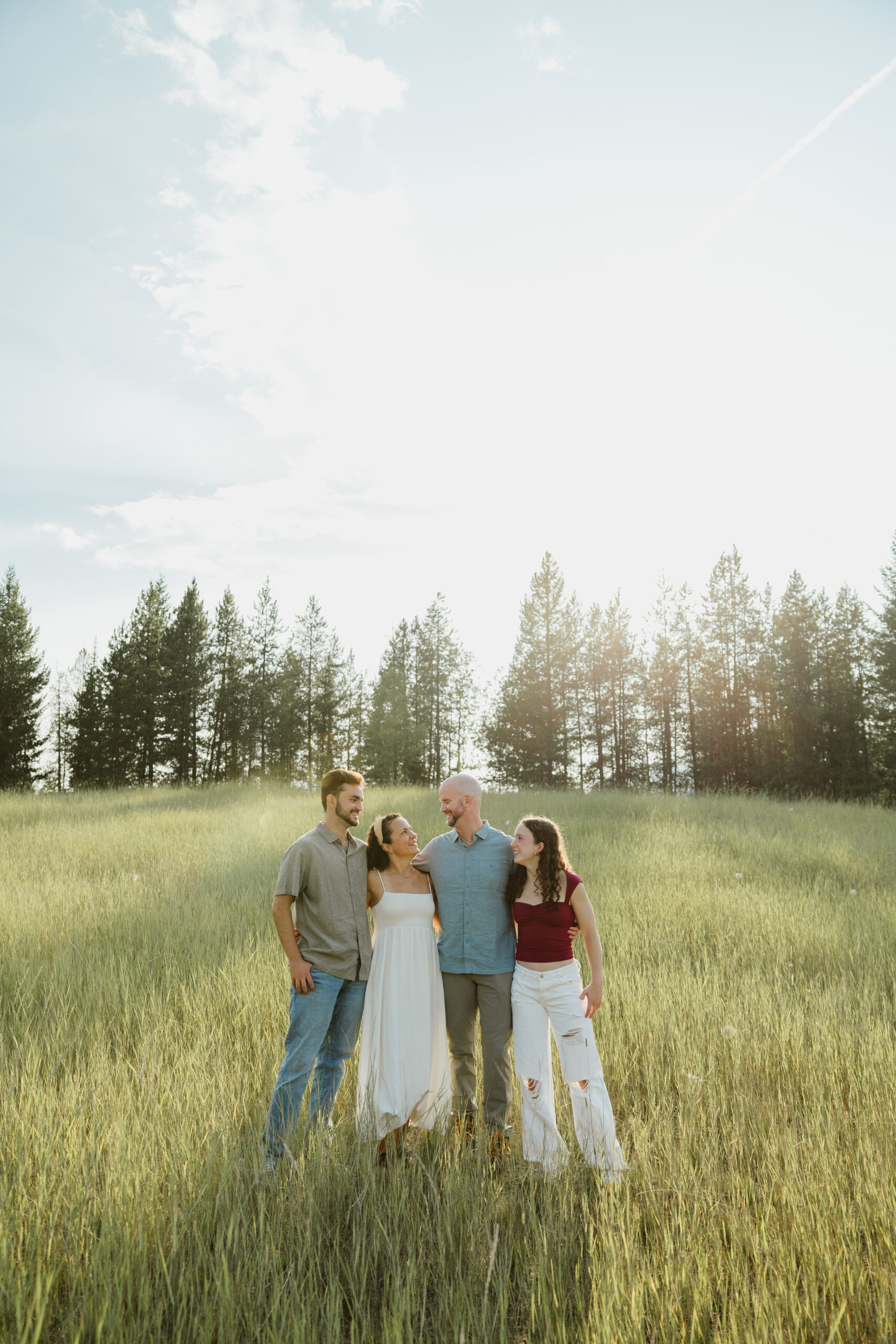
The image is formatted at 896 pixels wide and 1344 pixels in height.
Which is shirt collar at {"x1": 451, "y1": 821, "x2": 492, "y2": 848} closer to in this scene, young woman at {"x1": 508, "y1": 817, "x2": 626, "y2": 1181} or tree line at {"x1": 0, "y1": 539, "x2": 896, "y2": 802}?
young woman at {"x1": 508, "y1": 817, "x2": 626, "y2": 1181}

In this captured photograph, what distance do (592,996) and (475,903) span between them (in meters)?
0.93

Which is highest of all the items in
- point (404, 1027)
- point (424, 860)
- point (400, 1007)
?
point (424, 860)

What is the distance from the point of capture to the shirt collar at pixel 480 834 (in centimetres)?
465

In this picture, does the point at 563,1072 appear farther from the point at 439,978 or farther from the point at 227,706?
the point at 227,706

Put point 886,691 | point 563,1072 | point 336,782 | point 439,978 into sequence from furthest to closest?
point 886,691 → point 336,782 → point 439,978 → point 563,1072

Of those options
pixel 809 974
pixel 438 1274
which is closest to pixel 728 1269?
pixel 438 1274

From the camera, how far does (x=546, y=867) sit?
4285 mm

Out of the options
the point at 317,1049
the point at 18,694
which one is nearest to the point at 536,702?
the point at 18,694

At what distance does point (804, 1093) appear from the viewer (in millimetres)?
4648

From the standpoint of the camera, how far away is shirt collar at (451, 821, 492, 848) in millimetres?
4652

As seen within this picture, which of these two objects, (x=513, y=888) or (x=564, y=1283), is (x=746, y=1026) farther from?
(x=564, y=1283)

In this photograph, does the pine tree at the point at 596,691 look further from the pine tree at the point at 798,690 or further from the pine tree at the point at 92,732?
the pine tree at the point at 92,732

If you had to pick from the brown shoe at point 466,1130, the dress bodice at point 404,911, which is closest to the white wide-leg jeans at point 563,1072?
the brown shoe at point 466,1130

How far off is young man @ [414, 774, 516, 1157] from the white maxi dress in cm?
13
